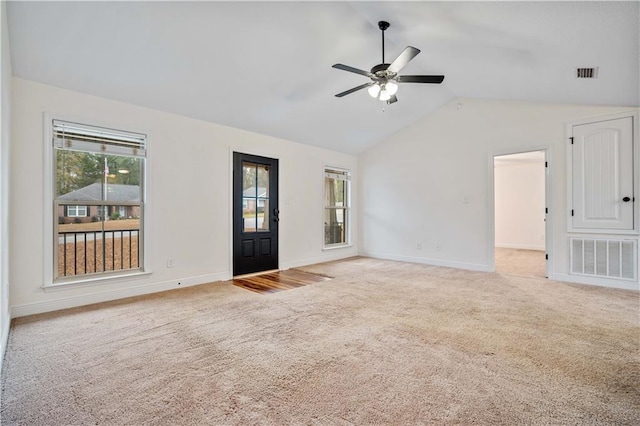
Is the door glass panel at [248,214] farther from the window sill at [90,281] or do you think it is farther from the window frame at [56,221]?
the window sill at [90,281]

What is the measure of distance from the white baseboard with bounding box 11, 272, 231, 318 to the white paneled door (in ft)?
18.1

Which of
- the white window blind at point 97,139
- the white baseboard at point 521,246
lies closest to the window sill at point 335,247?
the white window blind at point 97,139

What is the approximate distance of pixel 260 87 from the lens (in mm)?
3938

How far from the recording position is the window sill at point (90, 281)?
312 centimetres

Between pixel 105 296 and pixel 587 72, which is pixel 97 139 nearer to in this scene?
pixel 105 296

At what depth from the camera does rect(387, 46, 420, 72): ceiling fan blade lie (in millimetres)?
2551

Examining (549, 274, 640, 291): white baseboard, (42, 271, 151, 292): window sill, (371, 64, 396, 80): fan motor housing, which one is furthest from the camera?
(549, 274, 640, 291): white baseboard

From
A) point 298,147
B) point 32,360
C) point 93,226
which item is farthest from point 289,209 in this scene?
point 32,360

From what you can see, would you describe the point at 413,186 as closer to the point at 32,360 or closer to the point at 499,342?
the point at 499,342

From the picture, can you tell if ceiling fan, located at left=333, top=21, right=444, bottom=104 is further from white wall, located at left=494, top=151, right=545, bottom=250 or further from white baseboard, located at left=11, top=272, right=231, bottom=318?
white wall, located at left=494, top=151, right=545, bottom=250

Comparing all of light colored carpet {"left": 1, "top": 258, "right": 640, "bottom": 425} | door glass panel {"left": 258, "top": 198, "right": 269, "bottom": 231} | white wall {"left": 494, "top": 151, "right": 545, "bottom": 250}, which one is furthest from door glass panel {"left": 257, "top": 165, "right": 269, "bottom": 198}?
white wall {"left": 494, "top": 151, "right": 545, "bottom": 250}

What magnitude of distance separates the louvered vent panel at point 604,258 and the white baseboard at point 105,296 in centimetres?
539

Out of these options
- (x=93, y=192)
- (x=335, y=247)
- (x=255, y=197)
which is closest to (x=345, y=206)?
(x=335, y=247)

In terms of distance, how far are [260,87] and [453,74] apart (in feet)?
9.07
